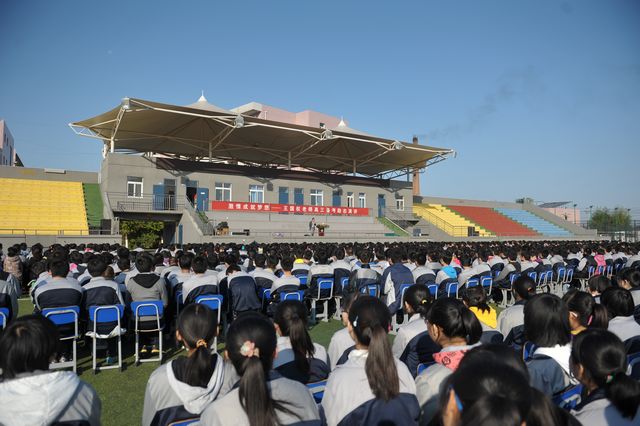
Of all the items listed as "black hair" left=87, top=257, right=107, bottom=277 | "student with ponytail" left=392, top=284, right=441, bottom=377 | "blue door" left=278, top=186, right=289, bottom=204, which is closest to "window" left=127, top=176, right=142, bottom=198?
"blue door" left=278, top=186, right=289, bottom=204

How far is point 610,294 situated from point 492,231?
131ft

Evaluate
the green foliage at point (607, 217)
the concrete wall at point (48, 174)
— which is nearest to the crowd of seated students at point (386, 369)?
the concrete wall at point (48, 174)

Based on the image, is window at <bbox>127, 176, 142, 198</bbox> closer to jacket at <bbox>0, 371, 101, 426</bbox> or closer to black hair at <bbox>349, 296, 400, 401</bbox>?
jacket at <bbox>0, 371, 101, 426</bbox>

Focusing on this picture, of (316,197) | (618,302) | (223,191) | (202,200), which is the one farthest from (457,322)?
(316,197)

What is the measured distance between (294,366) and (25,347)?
1.71 meters

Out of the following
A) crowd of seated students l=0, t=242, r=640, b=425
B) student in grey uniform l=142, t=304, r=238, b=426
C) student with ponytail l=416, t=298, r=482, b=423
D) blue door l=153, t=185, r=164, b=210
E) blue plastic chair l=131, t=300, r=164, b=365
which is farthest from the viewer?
blue door l=153, t=185, r=164, b=210

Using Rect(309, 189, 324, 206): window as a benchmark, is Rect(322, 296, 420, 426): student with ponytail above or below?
below

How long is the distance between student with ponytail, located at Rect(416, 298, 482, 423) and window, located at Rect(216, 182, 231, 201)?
1170 inches

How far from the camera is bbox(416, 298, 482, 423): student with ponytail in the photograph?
264 centimetres

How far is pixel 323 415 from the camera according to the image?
2654 millimetres

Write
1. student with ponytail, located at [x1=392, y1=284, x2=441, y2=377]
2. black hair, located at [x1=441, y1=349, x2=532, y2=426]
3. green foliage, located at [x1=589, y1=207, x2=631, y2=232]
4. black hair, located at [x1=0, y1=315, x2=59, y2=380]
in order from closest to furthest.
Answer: black hair, located at [x1=441, y1=349, x2=532, y2=426] < black hair, located at [x1=0, y1=315, x2=59, y2=380] < student with ponytail, located at [x1=392, y1=284, x2=441, y2=377] < green foliage, located at [x1=589, y1=207, x2=631, y2=232]

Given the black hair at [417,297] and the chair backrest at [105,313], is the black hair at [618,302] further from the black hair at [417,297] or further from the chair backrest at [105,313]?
the chair backrest at [105,313]

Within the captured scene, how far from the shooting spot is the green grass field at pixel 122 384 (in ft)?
14.4

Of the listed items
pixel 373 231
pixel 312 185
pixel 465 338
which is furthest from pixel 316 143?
pixel 465 338
